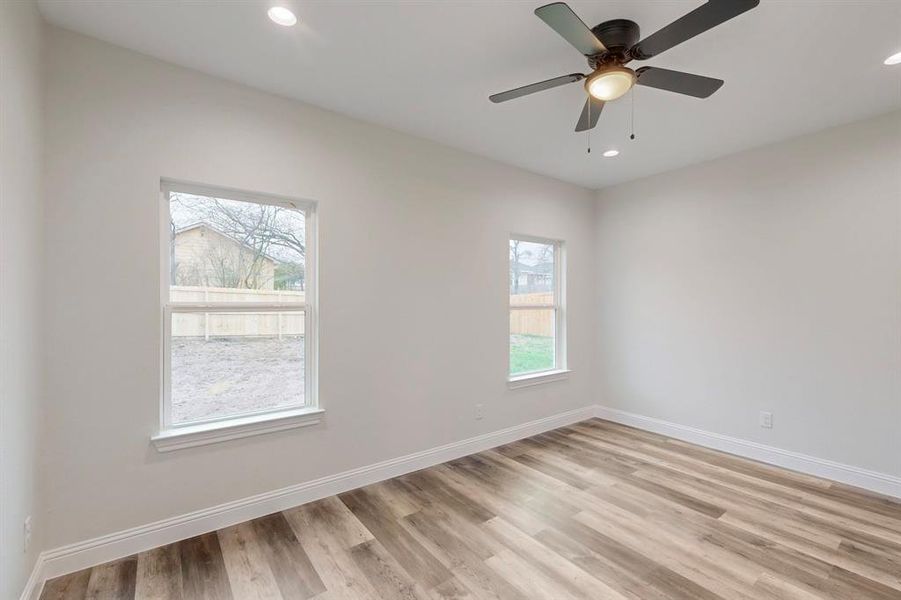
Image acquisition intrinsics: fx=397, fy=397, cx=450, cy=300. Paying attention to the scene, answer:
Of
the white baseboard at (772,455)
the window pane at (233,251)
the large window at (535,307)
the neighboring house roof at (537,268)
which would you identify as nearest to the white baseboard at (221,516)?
the large window at (535,307)

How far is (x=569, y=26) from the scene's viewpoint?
1612 mm

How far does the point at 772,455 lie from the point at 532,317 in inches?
93.9

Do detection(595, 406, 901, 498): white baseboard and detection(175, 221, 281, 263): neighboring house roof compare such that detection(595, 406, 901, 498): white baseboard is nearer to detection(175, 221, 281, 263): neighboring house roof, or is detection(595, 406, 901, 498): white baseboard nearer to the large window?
the large window

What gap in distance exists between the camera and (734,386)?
3.70m

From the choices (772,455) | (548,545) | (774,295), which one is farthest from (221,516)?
(774,295)

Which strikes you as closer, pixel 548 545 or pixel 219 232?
pixel 548 545

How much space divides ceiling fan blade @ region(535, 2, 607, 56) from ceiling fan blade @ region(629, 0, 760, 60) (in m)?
0.21

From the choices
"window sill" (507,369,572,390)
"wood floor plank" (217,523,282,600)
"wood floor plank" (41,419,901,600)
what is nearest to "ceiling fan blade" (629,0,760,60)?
"wood floor plank" (41,419,901,600)

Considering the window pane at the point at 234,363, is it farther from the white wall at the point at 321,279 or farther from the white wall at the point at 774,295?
the white wall at the point at 774,295

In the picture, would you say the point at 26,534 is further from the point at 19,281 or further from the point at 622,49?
the point at 622,49

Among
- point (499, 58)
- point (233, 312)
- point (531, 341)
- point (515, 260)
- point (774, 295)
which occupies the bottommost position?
point (531, 341)

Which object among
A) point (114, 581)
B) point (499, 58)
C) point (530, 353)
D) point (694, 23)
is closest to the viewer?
point (694, 23)

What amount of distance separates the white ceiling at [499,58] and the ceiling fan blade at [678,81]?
0.25 meters

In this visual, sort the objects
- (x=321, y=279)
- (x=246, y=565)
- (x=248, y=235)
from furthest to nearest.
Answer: (x=321, y=279) < (x=248, y=235) < (x=246, y=565)
